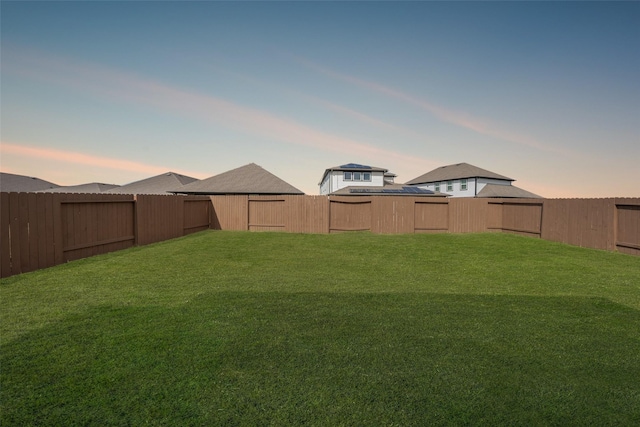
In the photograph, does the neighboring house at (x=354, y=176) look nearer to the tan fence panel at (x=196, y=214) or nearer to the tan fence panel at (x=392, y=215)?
the tan fence panel at (x=392, y=215)

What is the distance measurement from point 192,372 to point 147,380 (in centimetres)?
42

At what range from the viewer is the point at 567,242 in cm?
1428

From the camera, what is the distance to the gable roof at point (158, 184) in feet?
107

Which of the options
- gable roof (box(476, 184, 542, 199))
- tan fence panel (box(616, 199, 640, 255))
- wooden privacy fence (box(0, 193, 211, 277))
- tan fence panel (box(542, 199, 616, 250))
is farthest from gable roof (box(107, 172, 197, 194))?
gable roof (box(476, 184, 542, 199))

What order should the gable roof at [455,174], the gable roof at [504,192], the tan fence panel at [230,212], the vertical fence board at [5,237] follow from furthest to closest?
the gable roof at [455,174]
the gable roof at [504,192]
the tan fence panel at [230,212]
the vertical fence board at [5,237]

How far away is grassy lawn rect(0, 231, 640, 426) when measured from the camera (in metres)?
2.85

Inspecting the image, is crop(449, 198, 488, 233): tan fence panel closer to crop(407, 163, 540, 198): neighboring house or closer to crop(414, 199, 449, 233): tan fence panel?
crop(414, 199, 449, 233): tan fence panel

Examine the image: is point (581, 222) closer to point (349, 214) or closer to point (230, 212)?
point (349, 214)

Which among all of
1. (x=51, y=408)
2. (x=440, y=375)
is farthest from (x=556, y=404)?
(x=51, y=408)

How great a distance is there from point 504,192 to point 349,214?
1236 inches

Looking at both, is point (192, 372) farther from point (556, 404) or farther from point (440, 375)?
point (556, 404)

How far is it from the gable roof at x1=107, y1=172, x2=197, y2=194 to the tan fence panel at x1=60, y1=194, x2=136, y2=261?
20990 mm

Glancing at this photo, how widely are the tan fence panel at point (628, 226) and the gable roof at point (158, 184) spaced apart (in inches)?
1264

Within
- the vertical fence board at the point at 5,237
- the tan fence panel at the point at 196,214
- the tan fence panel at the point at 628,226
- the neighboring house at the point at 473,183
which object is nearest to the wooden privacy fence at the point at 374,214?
the tan fence panel at the point at 196,214
